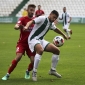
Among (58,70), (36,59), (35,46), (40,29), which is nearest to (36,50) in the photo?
(35,46)

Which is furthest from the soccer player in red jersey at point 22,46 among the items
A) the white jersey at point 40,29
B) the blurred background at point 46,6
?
the blurred background at point 46,6

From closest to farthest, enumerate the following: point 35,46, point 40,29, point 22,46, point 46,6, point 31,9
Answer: point 31,9 → point 35,46 → point 40,29 → point 22,46 → point 46,6

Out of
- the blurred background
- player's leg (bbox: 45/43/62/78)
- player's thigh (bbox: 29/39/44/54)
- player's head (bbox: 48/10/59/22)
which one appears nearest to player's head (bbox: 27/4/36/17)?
player's head (bbox: 48/10/59/22)

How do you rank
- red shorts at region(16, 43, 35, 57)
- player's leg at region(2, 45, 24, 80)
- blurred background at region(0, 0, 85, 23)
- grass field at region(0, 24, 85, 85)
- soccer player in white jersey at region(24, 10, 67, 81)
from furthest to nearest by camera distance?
blurred background at region(0, 0, 85, 23) < red shorts at region(16, 43, 35, 57) < player's leg at region(2, 45, 24, 80) < soccer player in white jersey at region(24, 10, 67, 81) < grass field at region(0, 24, 85, 85)

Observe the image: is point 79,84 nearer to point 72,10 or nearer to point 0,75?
point 0,75

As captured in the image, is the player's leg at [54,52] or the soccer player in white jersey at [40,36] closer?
the soccer player in white jersey at [40,36]

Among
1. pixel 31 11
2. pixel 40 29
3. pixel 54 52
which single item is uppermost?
pixel 31 11

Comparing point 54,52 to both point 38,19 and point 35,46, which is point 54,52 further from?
point 38,19

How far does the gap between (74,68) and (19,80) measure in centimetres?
272

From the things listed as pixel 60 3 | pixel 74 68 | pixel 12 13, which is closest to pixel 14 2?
pixel 12 13

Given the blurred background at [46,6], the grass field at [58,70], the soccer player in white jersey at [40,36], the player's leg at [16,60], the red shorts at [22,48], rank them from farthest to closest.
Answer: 1. the blurred background at [46,6]
2. the red shorts at [22,48]
3. the player's leg at [16,60]
4. the soccer player in white jersey at [40,36]
5. the grass field at [58,70]

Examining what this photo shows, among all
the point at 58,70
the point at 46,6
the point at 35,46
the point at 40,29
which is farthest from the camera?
the point at 46,6

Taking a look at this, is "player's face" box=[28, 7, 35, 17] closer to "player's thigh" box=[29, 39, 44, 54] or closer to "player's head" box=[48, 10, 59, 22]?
"player's head" box=[48, 10, 59, 22]

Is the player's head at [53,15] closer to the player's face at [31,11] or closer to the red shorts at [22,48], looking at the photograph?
the player's face at [31,11]
